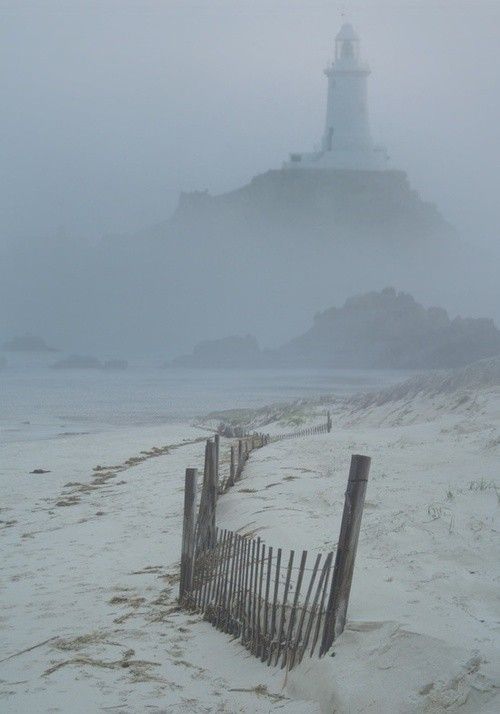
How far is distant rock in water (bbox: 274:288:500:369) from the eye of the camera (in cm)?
8438

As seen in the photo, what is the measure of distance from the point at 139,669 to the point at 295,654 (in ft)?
3.78

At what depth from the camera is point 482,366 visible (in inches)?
1041

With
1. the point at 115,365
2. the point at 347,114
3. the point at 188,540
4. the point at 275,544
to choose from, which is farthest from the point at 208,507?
the point at 347,114

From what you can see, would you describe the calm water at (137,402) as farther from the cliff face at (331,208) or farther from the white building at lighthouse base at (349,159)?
the cliff face at (331,208)

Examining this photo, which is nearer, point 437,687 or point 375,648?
point 437,687

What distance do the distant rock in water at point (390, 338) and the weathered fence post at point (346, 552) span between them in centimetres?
7778

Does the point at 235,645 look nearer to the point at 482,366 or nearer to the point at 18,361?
the point at 482,366

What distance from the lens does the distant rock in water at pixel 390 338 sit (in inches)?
3322

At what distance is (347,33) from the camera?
12350cm

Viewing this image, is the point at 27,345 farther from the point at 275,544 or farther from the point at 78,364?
the point at 275,544

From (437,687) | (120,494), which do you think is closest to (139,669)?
(437,687)

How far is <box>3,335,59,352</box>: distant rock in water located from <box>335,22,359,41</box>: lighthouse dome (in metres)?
87.2

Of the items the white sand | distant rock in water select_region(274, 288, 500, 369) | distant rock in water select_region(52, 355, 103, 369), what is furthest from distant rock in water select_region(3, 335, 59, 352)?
the white sand

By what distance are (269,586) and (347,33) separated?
130m
